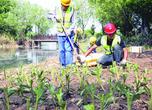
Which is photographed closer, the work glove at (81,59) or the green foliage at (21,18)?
the work glove at (81,59)

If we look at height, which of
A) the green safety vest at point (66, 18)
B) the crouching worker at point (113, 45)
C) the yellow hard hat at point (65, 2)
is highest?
the yellow hard hat at point (65, 2)

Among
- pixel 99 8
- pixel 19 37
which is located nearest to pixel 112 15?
pixel 99 8

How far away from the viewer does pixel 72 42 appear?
9.43 meters

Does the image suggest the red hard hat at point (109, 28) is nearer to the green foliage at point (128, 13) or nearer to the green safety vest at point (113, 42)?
the green safety vest at point (113, 42)

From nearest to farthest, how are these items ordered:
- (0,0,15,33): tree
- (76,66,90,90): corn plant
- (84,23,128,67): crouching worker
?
1. (76,66,90,90): corn plant
2. (84,23,128,67): crouching worker
3. (0,0,15,33): tree

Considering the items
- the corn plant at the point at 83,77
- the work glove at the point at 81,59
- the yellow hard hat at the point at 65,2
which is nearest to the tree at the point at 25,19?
the yellow hard hat at the point at 65,2

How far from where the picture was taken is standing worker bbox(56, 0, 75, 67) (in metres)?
9.17

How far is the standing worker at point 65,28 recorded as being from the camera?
9.17 m

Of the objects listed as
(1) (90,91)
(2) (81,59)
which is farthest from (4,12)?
(1) (90,91)

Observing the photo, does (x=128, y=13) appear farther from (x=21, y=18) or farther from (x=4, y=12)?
(x=21, y=18)

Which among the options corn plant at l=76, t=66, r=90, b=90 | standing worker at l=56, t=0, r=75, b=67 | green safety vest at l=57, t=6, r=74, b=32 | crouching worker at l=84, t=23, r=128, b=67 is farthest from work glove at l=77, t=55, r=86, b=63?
corn plant at l=76, t=66, r=90, b=90

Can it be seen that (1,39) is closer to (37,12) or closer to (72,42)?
(37,12)

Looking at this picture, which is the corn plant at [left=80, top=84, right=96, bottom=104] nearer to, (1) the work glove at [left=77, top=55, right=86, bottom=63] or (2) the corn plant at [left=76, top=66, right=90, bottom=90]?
(2) the corn plant at [left=76, top=66, right=90, bottom=90]

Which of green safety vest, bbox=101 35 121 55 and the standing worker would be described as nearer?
green safety vest, bbox=101 35 121 55
